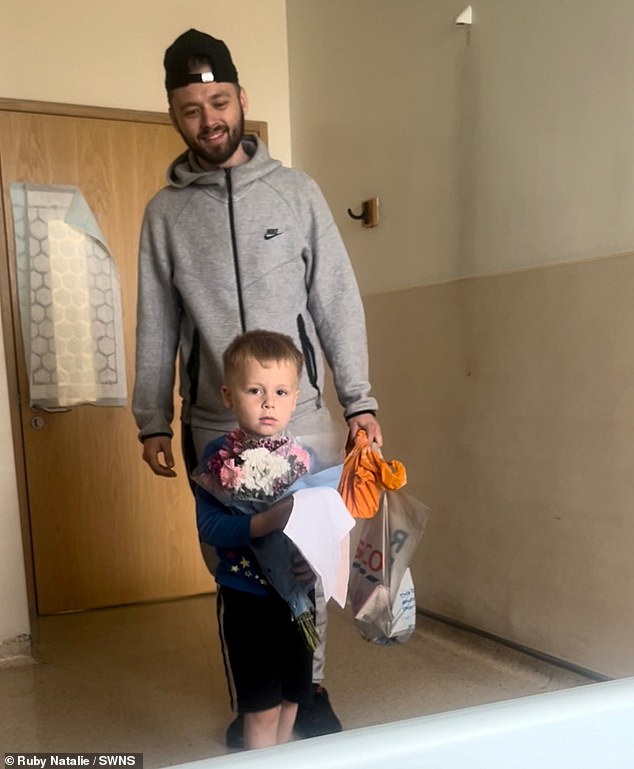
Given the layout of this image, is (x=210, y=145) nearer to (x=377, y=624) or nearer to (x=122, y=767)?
(x=377, y=624)

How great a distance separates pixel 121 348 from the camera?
8.48 ft

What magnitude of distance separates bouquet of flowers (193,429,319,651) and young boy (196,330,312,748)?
0.06 feet

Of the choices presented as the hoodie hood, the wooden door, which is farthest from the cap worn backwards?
the wooden door

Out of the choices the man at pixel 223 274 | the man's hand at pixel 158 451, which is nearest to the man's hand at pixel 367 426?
the man at pixel 223 274

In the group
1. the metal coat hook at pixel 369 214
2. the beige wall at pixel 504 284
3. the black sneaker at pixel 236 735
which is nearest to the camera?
the black sneaker at pixel 236 735

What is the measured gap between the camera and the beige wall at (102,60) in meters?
2.12

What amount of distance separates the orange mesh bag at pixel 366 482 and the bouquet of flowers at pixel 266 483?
9cm

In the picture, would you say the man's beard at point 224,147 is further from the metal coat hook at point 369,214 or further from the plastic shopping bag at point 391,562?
A: the metal coat hook at point 369,214

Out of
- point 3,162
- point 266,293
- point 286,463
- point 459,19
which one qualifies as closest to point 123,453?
point 3,162

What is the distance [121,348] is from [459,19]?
60.7 inches

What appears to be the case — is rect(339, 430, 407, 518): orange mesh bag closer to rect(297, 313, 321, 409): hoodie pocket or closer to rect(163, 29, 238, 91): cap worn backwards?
rect(297, 313, 321, 409): hoodie pocket

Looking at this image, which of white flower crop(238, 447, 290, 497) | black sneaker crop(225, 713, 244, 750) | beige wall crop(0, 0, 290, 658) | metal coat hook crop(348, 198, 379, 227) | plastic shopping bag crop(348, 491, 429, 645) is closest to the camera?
white flower crop(238, 447, 290, 497)

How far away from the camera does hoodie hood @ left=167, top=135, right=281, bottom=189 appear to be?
1.45 meters

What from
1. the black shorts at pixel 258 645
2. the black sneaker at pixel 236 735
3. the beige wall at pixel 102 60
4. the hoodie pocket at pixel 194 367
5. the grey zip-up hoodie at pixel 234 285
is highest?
the beige wall at pixel 102 60
